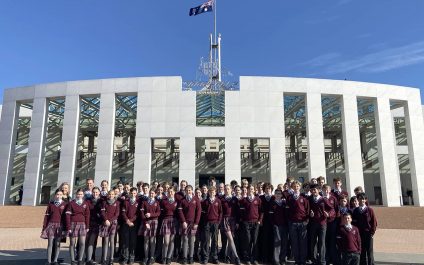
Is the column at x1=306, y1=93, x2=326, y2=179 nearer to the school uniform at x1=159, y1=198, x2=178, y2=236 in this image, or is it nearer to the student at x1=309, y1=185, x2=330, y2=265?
the student at x1=309, y1=185, x2=330, y2=265

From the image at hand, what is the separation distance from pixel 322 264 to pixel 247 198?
232cm

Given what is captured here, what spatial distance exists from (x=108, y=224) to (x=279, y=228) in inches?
163

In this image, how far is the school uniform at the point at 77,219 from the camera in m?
7.74

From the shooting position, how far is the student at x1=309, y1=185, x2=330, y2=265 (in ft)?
25.9

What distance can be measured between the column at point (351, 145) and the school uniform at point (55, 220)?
2042 cm

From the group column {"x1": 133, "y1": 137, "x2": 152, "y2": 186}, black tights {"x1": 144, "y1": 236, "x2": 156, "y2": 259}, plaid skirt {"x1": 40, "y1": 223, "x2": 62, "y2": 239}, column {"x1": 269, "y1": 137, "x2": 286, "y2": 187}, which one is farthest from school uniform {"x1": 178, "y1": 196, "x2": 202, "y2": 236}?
column {"x1": 133, "y1": 137, "x2": 152, "y2": 186}

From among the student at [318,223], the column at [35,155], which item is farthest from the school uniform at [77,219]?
the column at [35,155]

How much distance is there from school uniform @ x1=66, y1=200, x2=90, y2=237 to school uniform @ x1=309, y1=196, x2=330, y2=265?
5.43 metres

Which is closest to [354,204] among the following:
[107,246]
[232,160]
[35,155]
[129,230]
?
[129,230]

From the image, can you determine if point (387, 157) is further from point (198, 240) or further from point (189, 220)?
point (189, 220)

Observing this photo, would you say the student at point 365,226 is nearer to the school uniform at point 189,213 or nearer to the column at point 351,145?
the school uniform at point 189,213

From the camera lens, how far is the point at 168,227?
8.18 metres

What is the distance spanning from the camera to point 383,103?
A: 25.7 m

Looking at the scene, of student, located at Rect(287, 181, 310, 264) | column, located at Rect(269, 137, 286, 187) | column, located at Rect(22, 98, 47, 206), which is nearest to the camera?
student, located at Rect(287, 181, 310, 264)
